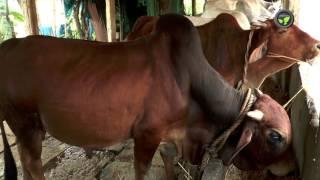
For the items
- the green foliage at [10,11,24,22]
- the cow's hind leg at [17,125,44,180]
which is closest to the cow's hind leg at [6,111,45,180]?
the cow's hind leg at [17,125,44,180]

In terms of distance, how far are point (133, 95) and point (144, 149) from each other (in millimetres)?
335

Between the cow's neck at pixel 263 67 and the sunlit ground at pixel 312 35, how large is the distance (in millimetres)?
214

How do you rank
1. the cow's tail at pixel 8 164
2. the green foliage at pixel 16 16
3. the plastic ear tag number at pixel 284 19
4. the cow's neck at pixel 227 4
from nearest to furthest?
the cow's tail at pixel 8 164
the plastic ear tag number at pixel 284 19
the cow's neck at pixel 227 4
the green foliage at pixel 16 16

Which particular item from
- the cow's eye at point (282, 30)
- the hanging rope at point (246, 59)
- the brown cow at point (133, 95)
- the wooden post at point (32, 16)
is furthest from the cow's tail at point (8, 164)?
the cow's eye at point (282, 30)

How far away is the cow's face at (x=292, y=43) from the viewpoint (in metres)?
2.75

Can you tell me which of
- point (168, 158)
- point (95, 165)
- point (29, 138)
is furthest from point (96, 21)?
point (29, 138)

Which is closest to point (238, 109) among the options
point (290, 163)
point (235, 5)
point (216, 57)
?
point (290, 163)

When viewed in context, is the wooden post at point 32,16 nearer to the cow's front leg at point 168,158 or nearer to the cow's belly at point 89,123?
the cow's belly at point 89,123

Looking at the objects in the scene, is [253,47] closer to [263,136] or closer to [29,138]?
[263,136]

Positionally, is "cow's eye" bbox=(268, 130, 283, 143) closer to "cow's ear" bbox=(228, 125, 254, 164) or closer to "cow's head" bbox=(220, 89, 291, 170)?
"cow's head" bbox=(220, 89, 291, 170)

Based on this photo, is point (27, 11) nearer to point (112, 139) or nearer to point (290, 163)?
point (112, 139)

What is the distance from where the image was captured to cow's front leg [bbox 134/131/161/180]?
2053mm

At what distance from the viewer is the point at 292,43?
279cm

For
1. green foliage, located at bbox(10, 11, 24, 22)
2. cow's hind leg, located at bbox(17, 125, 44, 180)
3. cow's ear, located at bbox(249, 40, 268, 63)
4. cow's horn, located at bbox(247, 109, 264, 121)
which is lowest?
cow's hind leg, located at bbox(17, 125, 44, 180)
